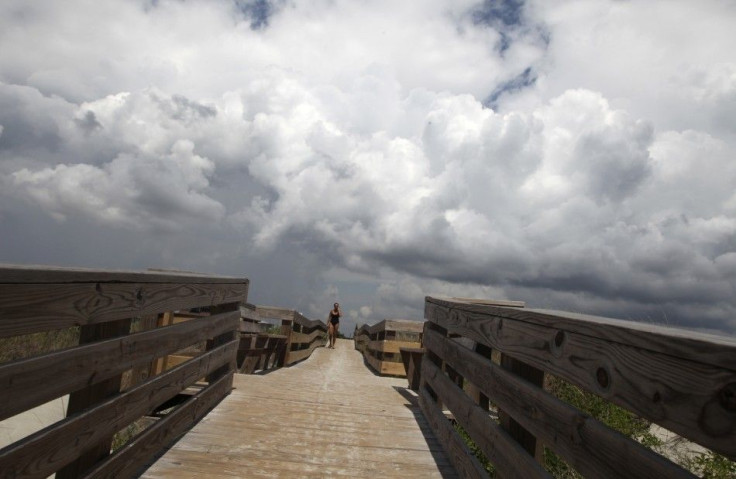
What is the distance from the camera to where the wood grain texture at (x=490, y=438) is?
243 centimetres

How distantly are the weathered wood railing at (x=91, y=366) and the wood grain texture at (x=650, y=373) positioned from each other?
6.79ft

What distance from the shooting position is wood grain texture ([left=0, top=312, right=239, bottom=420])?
6.07ft

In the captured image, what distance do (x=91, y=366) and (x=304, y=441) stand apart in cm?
223

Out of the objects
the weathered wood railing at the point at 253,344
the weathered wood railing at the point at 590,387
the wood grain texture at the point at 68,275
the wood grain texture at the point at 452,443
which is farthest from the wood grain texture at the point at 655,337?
the weathered wood railing at the point at 253,344

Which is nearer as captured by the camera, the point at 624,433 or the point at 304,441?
the point at 304,441

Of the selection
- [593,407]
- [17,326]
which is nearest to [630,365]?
[17,326]

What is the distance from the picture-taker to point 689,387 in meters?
1.37

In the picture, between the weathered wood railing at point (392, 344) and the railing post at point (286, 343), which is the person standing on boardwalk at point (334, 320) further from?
the railing post at point (286, 343)

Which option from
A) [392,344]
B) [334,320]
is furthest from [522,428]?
[334,320]

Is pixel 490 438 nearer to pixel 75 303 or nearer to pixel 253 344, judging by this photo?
pixel 75 303

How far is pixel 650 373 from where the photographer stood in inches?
60.6

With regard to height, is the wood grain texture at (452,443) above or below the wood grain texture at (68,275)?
below

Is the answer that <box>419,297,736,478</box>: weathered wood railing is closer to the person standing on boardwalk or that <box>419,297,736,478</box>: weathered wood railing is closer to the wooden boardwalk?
the wooden boardwalk

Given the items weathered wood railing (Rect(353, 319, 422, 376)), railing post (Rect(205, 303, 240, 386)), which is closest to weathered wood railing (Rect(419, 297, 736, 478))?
railing post (Rect(205, 303, 240, 386))
